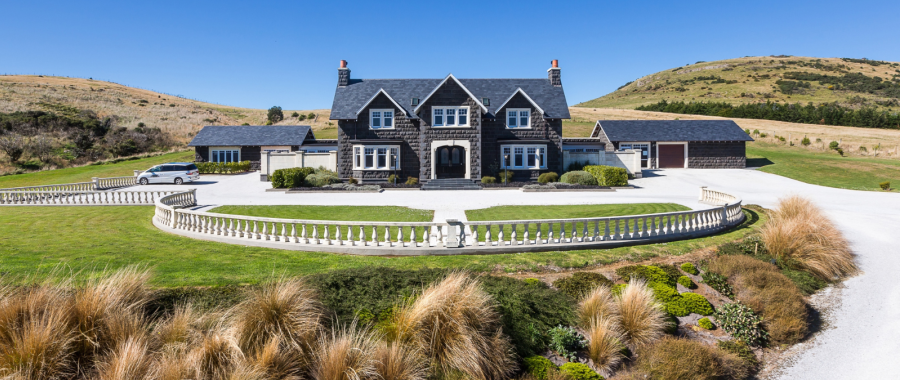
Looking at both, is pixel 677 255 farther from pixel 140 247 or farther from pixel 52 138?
pixel 52 138

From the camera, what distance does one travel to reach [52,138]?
5075 centimetres

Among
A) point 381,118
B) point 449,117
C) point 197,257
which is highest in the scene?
point 381,118

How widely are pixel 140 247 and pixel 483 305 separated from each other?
379 inches

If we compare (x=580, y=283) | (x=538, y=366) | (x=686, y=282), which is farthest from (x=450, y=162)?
(x=538, y=366)

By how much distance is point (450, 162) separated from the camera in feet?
108

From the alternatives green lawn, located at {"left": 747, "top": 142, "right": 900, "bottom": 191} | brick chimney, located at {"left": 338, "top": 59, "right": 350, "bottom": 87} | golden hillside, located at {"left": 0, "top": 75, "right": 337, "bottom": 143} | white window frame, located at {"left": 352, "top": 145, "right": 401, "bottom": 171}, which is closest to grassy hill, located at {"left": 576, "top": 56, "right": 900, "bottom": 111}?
green lawn, located at {"left": 747, "top": 142, "right": 900, "bottom": 191}

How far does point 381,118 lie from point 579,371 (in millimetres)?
28408

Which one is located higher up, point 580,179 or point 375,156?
point 375,156

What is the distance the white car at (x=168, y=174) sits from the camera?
103 feet

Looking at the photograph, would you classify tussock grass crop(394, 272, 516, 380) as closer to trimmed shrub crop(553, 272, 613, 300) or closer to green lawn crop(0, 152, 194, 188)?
trimmed shrub crop(553, 272, 613, 300)

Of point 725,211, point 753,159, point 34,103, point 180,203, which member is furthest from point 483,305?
point 34,103

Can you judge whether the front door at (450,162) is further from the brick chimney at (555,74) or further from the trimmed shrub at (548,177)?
the brick chimney at (555,74)

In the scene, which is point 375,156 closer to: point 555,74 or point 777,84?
point 555,74

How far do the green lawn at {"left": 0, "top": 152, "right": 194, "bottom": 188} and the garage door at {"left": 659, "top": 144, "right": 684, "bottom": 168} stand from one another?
1838 inches
